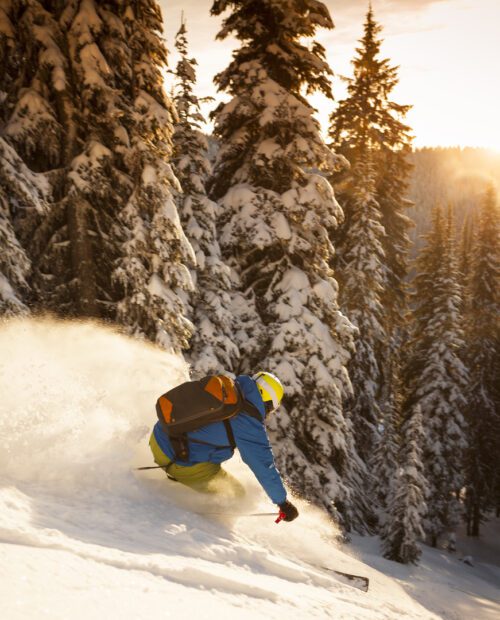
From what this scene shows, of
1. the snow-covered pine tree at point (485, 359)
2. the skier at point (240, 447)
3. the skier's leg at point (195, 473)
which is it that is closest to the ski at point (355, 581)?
the skier at point (240, 447)

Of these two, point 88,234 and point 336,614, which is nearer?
point 336,614

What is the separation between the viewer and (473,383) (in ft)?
107

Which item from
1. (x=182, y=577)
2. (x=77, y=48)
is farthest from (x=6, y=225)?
(x=182, y=577)

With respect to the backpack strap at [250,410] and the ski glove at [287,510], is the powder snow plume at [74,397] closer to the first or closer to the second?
the backpack strap at [250,410]

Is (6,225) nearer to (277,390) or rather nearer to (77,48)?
(77,48)

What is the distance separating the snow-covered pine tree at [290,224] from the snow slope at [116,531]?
4.92 meters

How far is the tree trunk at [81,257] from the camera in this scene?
37.3 feet

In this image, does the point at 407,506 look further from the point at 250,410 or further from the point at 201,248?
the point at 250,410

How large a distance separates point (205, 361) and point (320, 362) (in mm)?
3233

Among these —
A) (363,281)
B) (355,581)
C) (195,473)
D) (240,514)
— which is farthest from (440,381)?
(195,473)

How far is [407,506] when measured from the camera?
2348 centimetres

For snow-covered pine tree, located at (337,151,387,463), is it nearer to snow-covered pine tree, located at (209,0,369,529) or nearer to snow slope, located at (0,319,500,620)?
snow-covered pine tree, located at (209,0,369,529)

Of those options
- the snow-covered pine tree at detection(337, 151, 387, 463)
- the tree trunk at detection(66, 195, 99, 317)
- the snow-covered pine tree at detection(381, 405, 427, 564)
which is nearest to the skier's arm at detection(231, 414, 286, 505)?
the tree trunk at detection(66, 195, 99, 317)

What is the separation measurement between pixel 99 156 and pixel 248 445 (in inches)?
318
